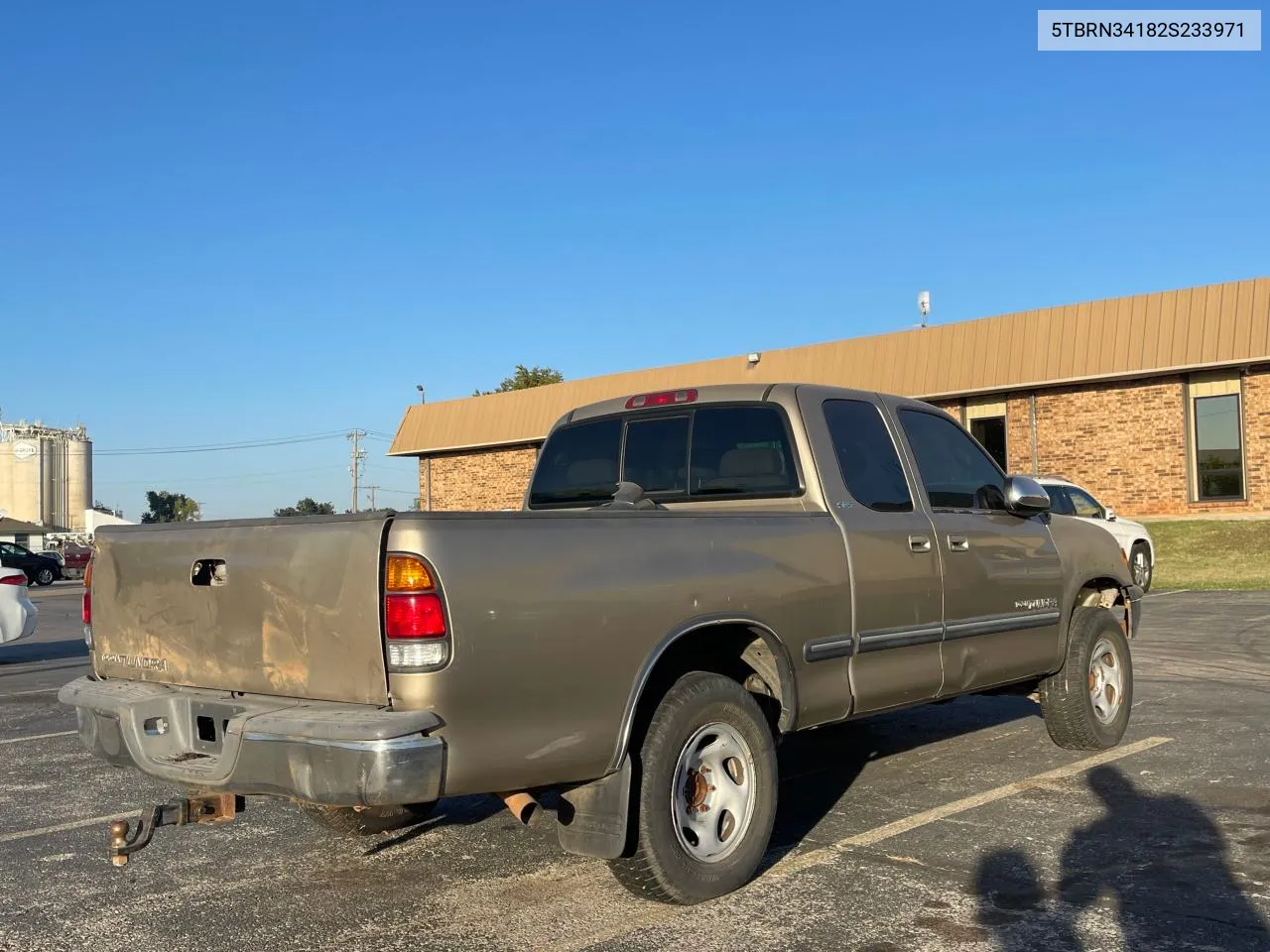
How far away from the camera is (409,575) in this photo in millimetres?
3785

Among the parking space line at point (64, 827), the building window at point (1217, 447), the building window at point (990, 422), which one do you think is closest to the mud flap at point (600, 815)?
the parking space line at point (64, 827)

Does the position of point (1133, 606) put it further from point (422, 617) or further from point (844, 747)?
point (422, 617)

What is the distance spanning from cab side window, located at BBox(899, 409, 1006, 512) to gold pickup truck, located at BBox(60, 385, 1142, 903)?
1.7 inches

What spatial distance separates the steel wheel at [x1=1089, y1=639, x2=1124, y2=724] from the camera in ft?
23.6

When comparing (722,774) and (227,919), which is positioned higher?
(722,774)

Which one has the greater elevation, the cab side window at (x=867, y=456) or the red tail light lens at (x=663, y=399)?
the red tail light lens at (x=663, y=399)

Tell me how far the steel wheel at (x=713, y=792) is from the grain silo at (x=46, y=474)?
114 meters

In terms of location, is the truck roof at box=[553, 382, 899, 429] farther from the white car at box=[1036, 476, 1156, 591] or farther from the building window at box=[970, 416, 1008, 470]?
the building window at box=[970, 416, 1008, 470]

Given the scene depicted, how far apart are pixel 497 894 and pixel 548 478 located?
239 centimetres

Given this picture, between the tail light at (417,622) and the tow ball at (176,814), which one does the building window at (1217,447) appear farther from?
the tow ball at (176,814)

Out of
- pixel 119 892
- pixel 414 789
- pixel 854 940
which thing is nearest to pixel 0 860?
pixel 119 892

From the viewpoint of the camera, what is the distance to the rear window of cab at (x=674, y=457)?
5.59 meters

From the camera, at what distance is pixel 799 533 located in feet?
16.6

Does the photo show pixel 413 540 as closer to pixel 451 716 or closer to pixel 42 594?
pixel 451 716
